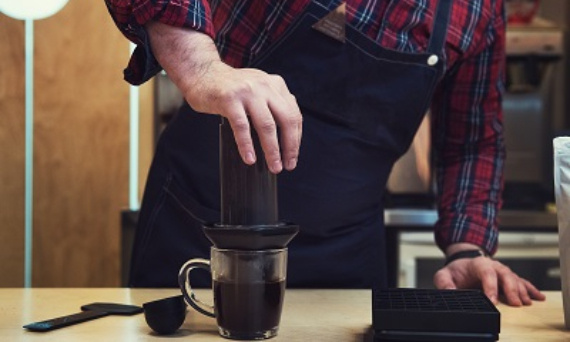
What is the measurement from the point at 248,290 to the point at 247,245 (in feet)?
0.16

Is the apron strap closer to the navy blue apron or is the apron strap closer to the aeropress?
the navy blue apron

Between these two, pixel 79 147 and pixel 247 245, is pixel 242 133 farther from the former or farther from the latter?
pixel 79 147

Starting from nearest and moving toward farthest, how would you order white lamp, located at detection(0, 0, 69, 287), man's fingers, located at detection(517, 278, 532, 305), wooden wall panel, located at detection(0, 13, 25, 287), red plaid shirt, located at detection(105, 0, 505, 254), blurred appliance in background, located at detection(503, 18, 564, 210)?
man's fingers, located at detection(517, 278, 532, 305), red plaid shirt, located at detection(105, 0, 505, 254), white lamp, located at detection(0, 0, 69, 287), wooden wall panel, located at detection(0, 13, 25, 287), blurred appliance in background, located at detection(503, 18, 564, 210)

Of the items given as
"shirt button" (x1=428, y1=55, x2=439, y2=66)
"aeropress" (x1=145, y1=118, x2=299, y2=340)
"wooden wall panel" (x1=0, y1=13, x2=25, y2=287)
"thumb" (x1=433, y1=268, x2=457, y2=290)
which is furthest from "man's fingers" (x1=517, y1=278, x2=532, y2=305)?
"wooden wall panel" (x1=0, y1=13, x2=25, y2=287)

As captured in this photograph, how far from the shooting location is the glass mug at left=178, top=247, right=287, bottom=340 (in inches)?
36.4

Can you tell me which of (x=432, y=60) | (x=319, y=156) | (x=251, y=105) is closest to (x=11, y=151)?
(x=319, y=156)

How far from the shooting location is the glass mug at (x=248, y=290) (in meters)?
0.93

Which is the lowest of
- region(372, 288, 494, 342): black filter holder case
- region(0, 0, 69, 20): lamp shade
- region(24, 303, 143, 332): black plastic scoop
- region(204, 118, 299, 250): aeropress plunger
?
region(24, 303, 143, 332): black plastic scoop

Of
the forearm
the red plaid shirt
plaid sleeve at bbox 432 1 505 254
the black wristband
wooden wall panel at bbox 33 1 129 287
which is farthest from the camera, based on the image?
wooden wall panel at bbox 33 1 129 287

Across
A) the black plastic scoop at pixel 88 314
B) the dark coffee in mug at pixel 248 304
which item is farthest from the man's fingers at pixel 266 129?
the black plastic scoop at pixel 88 314

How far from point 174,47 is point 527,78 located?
93.1 inches

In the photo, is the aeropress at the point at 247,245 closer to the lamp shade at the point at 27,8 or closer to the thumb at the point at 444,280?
the thumb at the point at 444,280

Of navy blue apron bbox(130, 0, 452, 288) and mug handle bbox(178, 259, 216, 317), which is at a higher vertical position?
navy blue apron bbox(130, 0, 452, 288)

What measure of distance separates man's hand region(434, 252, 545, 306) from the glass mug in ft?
1.61
